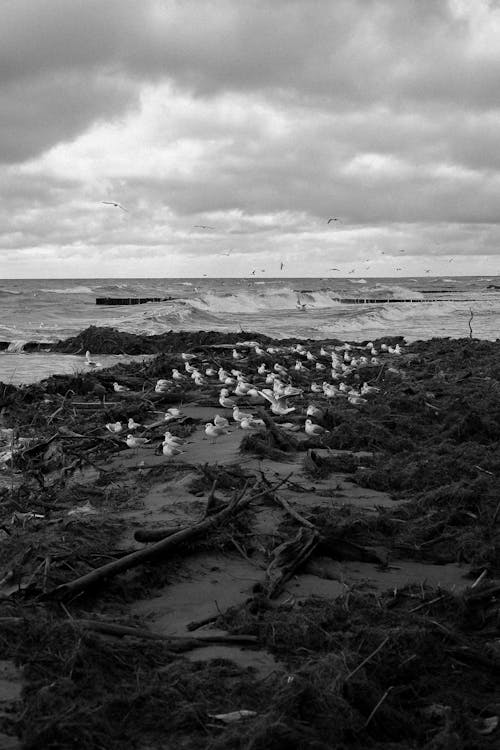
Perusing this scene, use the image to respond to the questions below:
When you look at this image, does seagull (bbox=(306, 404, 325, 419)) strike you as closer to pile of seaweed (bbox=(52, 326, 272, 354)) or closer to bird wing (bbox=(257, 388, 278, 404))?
bird wing (bbox=(257, 388, 278, 404))

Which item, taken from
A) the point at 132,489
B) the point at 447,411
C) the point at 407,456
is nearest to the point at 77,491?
the point at 132,489

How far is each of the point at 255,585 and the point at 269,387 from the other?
8518mm

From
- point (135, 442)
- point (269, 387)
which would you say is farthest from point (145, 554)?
point (269, 387)

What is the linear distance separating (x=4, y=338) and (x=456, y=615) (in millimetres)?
22408

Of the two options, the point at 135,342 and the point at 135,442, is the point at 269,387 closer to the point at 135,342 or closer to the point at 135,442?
the point at 135,442

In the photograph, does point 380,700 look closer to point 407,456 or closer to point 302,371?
point 407,456

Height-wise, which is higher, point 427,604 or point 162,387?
point 162,387

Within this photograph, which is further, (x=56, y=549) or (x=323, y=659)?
(x=56, y=549)

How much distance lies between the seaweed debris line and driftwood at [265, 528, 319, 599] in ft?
0.04

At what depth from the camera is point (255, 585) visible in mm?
4070

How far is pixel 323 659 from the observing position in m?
3.12

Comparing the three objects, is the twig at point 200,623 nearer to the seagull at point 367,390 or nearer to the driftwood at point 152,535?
the driftwood at point 152,535

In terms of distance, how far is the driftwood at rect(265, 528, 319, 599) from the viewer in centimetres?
408

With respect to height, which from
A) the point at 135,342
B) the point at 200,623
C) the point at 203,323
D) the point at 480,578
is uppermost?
the point at 203,323
